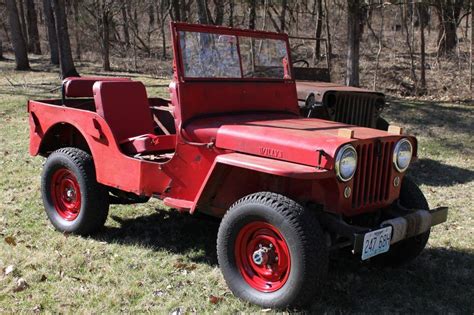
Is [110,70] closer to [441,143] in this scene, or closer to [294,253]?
[441,143]

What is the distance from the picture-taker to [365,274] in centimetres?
407

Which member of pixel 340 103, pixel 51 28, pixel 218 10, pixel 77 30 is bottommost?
pixel 340 103

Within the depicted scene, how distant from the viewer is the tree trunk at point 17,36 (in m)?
18.6

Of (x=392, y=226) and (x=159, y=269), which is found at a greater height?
(x=392, y=226)

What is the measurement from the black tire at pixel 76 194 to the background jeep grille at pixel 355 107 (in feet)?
12.0

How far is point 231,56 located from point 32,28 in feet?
81.9

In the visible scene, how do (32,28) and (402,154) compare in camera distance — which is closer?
(402,154)

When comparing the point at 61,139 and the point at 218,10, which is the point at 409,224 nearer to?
the point at 61,139

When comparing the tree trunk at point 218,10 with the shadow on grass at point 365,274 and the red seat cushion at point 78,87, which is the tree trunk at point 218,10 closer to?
the red seat cushion at point 78,87

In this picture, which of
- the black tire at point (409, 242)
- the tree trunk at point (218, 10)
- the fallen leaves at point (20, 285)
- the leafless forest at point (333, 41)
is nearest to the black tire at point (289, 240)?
the black tire at point (409, 242)

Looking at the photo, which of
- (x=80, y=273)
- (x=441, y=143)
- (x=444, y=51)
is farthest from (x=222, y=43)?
(x=444, y=51)

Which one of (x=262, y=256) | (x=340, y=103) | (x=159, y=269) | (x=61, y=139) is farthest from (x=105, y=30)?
(x=262, y=256)

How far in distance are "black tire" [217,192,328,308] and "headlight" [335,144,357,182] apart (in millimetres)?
318

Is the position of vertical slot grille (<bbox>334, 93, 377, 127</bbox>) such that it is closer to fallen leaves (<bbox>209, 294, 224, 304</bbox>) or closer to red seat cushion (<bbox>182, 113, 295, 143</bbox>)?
red seat cushion (<bbox>182, 113, 295, 143</bbox>)
